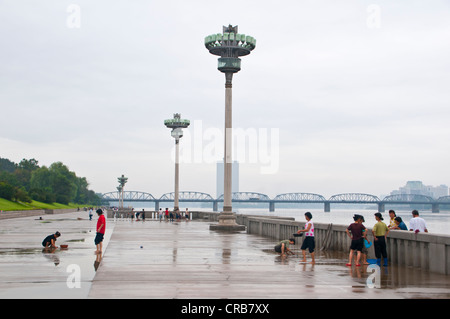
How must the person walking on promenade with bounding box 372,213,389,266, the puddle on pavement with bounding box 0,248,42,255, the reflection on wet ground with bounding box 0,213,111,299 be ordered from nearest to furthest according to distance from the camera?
the reflection on wet ground with bounding box 0,213,111,299
the person walking on promenade with bounding box 372,213,389,266
the puddle on pavement with bounding box 0,248,42,255

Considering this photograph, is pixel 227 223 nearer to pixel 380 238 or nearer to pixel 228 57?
pixel 228 57

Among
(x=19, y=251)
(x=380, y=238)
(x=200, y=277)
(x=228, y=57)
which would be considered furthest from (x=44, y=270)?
(x=228, y=57)

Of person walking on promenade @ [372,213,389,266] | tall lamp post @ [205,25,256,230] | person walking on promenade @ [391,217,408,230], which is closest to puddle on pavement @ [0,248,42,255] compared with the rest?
person walking on promenade @ [372,213,389,266]

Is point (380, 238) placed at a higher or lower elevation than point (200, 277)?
higher

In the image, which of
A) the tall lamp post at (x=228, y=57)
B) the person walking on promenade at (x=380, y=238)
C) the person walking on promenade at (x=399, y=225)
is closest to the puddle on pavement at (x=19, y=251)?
the person walking on promenade at (x=380, y=238)

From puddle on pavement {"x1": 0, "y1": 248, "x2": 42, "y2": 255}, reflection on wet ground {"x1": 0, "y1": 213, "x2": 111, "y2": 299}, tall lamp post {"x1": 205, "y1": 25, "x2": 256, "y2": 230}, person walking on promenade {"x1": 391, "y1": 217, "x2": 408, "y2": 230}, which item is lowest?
reflection on wet ground {"x1": 0, "y1": 213, "x2": 111, "y2": 299}

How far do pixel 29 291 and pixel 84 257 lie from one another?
8.58m

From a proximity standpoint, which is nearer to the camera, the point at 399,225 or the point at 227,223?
the point at 399,225

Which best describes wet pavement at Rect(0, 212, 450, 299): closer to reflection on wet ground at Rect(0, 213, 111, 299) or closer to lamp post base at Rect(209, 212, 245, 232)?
reflection on wet ground at Rect(0, 213, 111, 299)

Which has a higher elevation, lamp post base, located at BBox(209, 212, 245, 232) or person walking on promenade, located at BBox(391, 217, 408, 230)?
person walking on promenade, located at BBox(391, 217, 408, 230)
